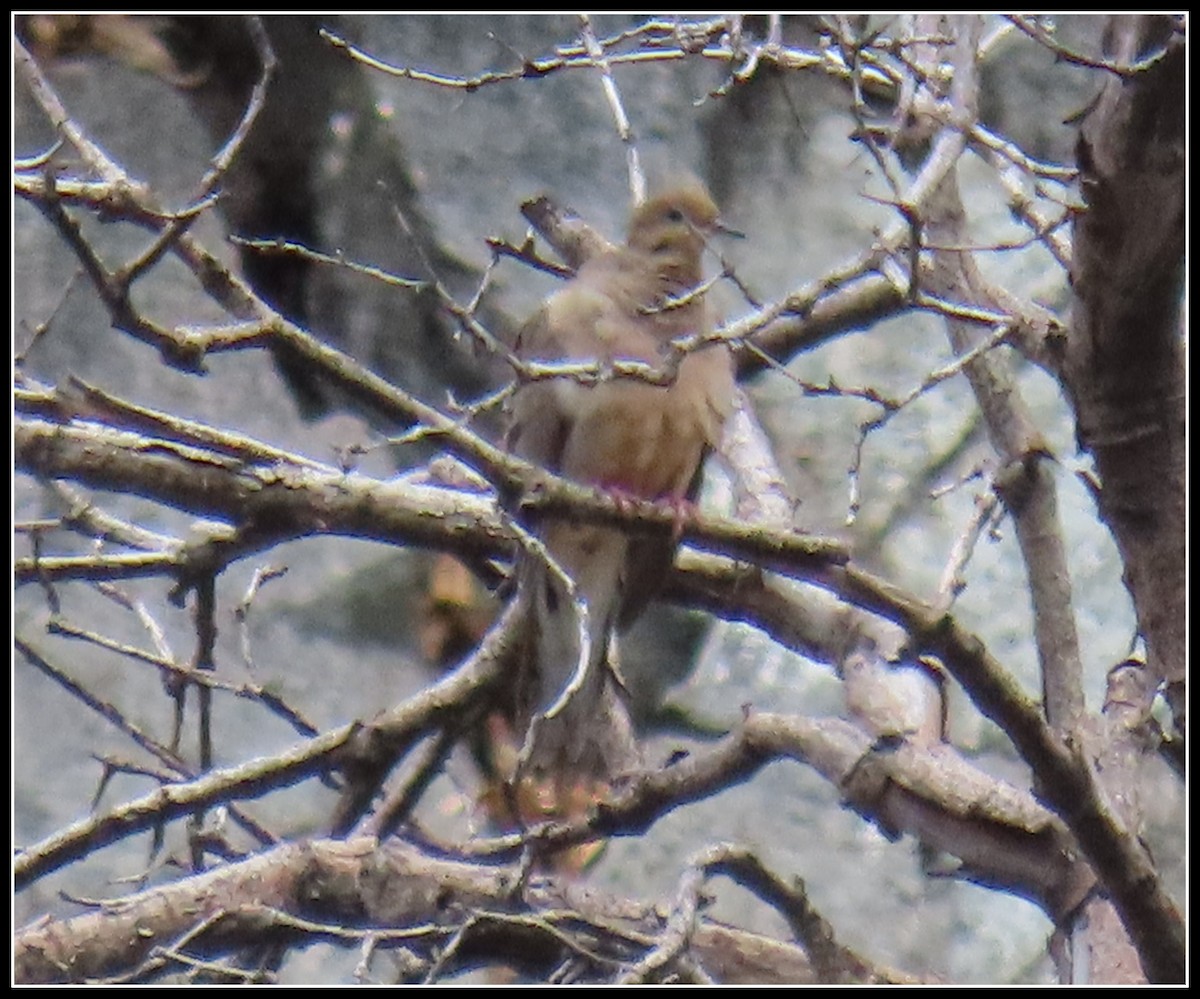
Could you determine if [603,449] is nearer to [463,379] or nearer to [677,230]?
[677,230]

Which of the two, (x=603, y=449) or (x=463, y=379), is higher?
(x=463, y=379)

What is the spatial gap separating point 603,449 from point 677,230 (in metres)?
0.67

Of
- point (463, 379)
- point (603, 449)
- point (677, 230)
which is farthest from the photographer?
point (463, 379)

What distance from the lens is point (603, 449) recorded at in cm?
363

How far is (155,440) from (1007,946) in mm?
4208

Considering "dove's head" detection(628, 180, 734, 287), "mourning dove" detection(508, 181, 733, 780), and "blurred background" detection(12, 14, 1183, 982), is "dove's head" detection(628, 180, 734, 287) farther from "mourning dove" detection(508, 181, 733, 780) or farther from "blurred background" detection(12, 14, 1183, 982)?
"blurred background" detection(12, 14, 1183, 982)

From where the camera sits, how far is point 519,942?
9.53ft

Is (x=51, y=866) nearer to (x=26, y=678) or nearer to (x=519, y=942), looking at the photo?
(x=519, y=942)

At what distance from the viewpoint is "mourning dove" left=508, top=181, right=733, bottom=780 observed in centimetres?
351

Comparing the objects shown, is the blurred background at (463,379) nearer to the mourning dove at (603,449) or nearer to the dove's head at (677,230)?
the dove's head at (677,230)

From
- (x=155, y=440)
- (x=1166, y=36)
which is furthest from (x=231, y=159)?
(x=1166, y=36)

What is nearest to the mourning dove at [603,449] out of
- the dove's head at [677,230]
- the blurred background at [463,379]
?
the dove's head at [677,230]

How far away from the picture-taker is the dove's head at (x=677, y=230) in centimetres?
396

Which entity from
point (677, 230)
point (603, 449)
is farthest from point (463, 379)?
point (603, 449)
